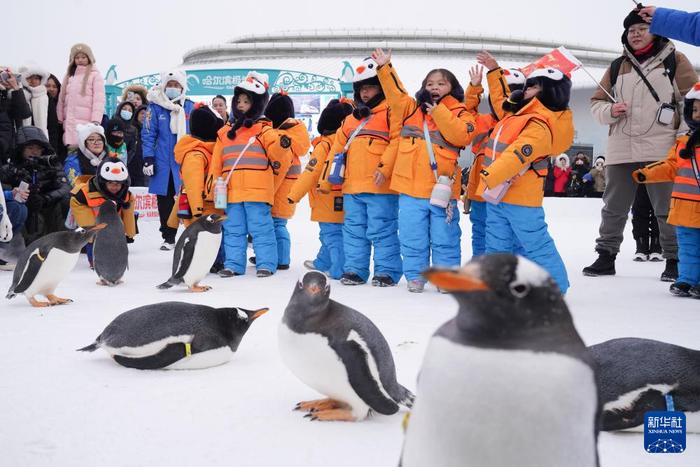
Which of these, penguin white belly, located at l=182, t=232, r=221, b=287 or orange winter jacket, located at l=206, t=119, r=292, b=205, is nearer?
penguin white belly, located at l=182, t=232, r=221, b=287

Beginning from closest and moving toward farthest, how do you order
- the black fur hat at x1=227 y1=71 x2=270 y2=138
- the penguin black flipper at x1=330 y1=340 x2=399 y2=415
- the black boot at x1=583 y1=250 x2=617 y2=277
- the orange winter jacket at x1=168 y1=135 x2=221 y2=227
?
the penguin black flipper at x1=330 y1=340 x2=399 y2=415, the black boot at x1=583 y1=250 x2=617 y2=277, the black fur hat at x1=227 y1=71 x2=270 y2=138, the orange winter jacket at x1=168 y1=135 x2=221 y2=227

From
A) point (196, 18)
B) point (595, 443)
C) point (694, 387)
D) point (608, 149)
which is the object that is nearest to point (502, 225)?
point (608, 149)

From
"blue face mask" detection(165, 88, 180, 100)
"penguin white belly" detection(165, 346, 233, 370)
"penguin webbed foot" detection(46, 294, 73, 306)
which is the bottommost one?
"penguin webbed foot" detection(46, 294, 73, 306)

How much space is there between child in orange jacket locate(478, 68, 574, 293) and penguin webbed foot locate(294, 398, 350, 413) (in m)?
2.12

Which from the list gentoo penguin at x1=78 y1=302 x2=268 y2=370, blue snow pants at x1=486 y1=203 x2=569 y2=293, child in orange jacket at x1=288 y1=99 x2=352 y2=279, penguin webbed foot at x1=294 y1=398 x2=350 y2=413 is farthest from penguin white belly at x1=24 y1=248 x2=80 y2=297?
blue snow pants at x1=486 y1=203 x2=569 y2=293

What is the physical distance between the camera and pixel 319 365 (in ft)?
6.19

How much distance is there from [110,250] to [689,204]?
3.73 meters

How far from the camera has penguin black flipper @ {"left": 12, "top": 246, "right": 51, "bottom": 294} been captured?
3.61 metres

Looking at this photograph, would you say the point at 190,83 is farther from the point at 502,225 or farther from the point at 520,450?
the point at 520,450

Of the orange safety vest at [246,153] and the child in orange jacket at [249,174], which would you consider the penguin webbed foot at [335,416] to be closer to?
the child in orange jacket at [249,174]

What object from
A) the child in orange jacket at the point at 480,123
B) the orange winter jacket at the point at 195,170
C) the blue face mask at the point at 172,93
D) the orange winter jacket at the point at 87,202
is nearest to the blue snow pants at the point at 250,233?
the orange winter jacket at the point at 195,170

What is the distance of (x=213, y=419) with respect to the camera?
1.99 m

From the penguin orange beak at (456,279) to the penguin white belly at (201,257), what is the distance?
3457mm

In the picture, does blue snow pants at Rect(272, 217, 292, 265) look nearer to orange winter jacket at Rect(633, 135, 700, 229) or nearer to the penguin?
the penguin
